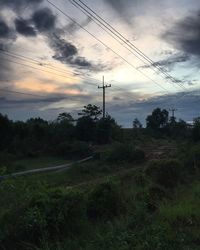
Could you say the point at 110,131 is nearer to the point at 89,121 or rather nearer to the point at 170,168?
the point at 89,121

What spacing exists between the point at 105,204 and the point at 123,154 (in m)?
37.0

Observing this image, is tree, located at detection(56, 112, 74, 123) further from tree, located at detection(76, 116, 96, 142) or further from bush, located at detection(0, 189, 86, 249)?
bush, located at detection(0, 189, 86, 249)

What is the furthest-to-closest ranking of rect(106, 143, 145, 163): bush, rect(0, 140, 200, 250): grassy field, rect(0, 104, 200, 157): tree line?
1. rect(0, 104, 200, 157): tree line
2. rect(106, 143, 145, 163): bush
3. rect(0, 140, 200, 250): grassy field

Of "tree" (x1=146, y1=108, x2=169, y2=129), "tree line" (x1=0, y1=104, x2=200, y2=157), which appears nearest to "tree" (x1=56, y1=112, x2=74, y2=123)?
"tree line" (x1=0, y1=104, x2=200, y2=157)

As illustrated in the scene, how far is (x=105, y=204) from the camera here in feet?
41.4

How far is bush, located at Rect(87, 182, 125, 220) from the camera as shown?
12.5 m

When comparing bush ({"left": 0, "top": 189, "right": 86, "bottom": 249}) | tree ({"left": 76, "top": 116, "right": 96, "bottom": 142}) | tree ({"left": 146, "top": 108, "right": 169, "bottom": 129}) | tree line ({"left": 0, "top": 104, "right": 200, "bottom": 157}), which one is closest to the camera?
bush ({"left": 0, "top": 189, "right": 86, "bottom": 249})

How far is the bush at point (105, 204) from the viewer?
12.5m

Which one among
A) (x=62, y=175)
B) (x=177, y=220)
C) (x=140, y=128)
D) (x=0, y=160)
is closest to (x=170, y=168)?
(x=177, y=220)

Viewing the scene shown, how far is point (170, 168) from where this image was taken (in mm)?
20828

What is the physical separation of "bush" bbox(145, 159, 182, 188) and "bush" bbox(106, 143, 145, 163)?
27.0 metres

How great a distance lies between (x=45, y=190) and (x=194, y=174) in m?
16.4

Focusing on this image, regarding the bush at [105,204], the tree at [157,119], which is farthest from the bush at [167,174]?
the tree at [157,119]

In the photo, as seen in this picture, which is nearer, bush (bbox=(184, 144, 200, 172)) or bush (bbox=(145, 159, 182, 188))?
bush (bbox=(145, 159, 182, 188))
